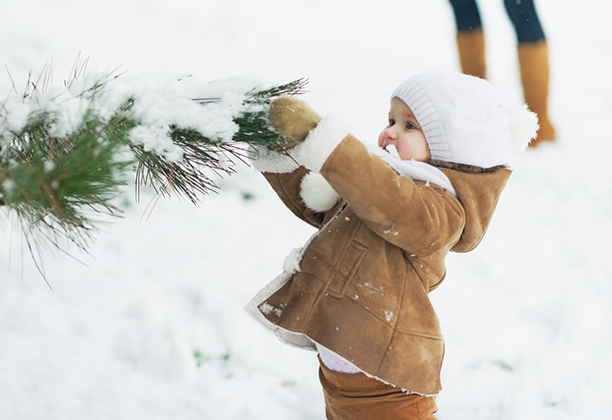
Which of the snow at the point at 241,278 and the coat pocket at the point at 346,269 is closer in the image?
the coat pocket at the point at 346,269

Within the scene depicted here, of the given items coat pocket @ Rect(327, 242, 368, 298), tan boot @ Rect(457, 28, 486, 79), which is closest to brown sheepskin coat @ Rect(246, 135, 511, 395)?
coat pocket @ Rect(327, 242, 368, 298)

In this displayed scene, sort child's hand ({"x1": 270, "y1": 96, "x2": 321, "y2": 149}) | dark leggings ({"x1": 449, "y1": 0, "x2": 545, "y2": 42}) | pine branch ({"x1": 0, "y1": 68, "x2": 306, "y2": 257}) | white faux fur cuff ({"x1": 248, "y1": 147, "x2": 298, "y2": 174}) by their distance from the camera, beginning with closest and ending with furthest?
pine branch ({"x1": 0, "y1": 68, "x2": 306, "y2": 257}), child's hand ({"x1": 270, "y1": 96, "x2": 321, "y2": 149}), white faux fur cuff ({"x1": 248, "y1": 147, "x2": 298, "y2": 174}), dark leggings ({"x1": 449, "y1": 0, "x2": 545, "y2": 42})

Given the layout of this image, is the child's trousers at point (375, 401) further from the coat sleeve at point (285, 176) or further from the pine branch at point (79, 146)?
the pine branch at point (79, 146)

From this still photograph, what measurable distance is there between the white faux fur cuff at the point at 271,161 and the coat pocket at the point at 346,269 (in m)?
0.17

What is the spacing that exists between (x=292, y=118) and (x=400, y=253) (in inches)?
13.7

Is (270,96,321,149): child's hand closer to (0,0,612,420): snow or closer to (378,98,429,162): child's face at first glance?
(378,98,429,162): child's face

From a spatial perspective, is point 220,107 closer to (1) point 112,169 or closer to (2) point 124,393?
(1) point 112,169

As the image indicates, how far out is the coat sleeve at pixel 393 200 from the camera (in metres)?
0.76

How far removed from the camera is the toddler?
91cm

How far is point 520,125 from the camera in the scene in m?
1.03

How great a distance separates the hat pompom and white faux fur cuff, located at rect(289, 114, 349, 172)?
44cm

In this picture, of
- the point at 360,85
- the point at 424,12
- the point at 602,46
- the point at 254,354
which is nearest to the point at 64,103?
the point at 254,354

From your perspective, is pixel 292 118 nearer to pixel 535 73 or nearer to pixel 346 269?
pixel 346 269

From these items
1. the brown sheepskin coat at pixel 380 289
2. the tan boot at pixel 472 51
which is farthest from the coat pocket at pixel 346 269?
the tan boot at pixel 472 51
